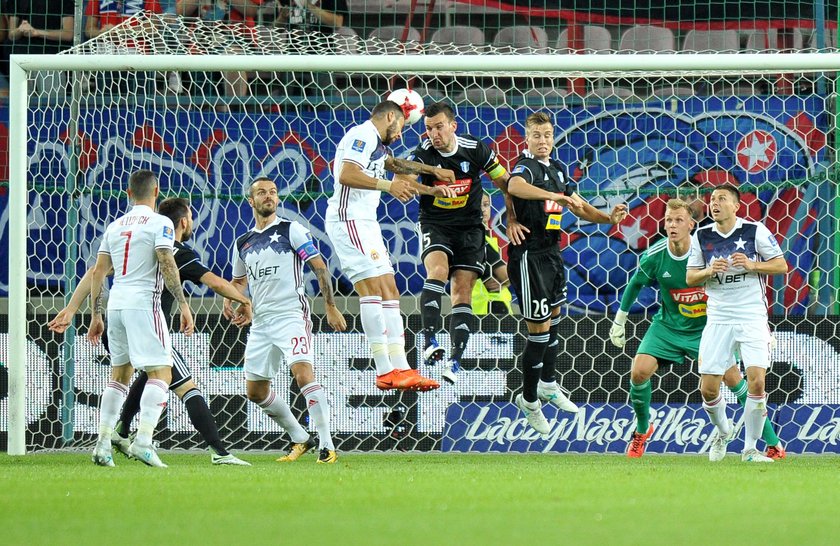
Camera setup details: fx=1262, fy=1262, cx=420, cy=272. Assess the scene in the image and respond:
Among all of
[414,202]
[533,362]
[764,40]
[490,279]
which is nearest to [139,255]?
[533,362]

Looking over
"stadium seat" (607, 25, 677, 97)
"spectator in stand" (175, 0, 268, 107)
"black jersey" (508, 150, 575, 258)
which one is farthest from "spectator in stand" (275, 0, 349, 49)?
"black jersey" (508, 150, 575, 258)

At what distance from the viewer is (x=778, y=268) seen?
8.52 m

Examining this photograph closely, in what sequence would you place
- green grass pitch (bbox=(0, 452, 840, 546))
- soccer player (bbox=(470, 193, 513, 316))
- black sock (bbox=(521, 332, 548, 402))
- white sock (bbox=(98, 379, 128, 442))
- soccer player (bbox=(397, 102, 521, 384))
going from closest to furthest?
green grass pitch (bbox=(0, 452, 840, 546))
white sock (bbox=(98, 379, 128, 442))
soccer player (bbox=(397, 102, 521, 384))
black sock (bbox=(521, 332, 548, 402))
soccer player (bbox=(470, 193, 513, 316))

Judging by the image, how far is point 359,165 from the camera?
8539 mm

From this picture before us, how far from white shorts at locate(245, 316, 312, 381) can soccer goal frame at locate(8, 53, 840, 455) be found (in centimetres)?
192

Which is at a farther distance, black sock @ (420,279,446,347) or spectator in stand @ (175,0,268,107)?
spectator in stand @ (175,0,268,107)

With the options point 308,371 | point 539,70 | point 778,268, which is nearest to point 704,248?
point 778,268

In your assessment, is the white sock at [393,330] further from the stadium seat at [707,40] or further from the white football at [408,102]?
the stadium seat at [707,40]

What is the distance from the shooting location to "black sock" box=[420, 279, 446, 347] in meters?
9.02

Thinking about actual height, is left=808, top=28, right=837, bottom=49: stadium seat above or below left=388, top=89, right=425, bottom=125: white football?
above

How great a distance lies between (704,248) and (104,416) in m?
4.25

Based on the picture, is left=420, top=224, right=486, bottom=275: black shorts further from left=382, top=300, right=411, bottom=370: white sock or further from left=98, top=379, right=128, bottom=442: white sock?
left=98, top=379, right=128, bottom=442: white sock

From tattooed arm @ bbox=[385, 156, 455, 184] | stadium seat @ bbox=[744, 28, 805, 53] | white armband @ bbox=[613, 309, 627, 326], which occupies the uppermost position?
stadium seat @ bbox=[744, 28, 805, 53]

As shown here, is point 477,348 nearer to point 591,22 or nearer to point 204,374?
point 204,374
